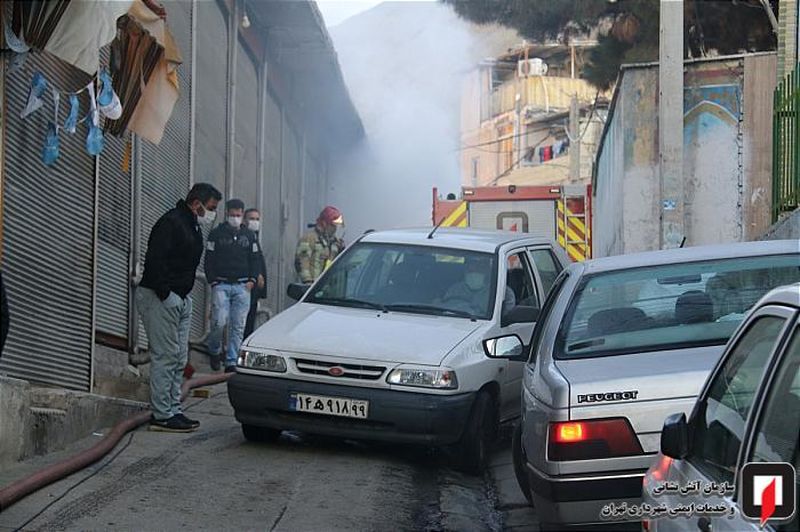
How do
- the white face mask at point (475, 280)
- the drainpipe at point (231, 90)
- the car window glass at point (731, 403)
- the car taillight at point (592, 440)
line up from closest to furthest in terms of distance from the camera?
1. the car window glass at point (731, 403)
2. the car taillight at point (592, 440)
3. the white face mask at point (475, 280)
4. the drainpipe at point (231, 90)

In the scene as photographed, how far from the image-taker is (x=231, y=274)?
1346cm

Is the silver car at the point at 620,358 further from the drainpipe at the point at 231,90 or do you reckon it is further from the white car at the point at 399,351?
the drainpipe at the point at 231,90

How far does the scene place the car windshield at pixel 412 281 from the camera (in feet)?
29.2

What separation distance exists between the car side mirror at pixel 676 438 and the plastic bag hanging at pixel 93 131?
6455mm

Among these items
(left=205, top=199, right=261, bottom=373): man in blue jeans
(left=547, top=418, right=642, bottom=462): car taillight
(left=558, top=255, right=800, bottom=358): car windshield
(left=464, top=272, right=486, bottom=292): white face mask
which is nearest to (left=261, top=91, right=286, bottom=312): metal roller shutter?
(left=205, top=199, right=261, bottom=373): man in blue jeans

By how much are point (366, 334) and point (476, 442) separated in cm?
106

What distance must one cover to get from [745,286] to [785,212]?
19.8 feet

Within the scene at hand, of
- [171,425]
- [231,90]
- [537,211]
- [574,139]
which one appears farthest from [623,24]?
[574,139]

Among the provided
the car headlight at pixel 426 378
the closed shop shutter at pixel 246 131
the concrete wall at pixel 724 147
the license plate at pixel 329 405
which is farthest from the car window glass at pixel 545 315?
the closed shop shutter at pixel 246 131

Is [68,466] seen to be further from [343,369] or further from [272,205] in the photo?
[272,205]

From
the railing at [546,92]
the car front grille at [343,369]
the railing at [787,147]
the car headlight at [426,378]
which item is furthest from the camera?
the railing at [546,92]

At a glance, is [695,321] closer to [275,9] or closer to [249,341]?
[249,341]

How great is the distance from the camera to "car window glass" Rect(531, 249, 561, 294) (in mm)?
9859

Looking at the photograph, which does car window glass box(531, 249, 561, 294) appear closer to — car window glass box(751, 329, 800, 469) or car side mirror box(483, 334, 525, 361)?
car side mirror box(483, 334, 525, 361)
